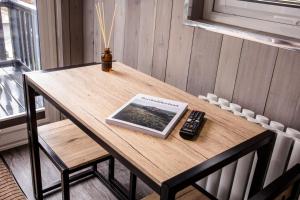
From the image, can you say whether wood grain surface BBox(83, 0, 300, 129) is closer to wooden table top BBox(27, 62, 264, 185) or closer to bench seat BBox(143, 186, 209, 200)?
wooden table top BBox(27, 62, 264, 185)

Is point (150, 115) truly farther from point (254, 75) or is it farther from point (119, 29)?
point (119, 29)

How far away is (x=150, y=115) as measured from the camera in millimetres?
1188

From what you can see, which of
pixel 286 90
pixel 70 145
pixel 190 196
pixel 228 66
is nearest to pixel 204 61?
pixel 228 66

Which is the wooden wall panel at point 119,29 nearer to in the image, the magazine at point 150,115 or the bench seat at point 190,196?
the magazine at point 150,115

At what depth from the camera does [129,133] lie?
43.1 inches

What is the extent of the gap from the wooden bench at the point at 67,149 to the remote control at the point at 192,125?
0.59 meters

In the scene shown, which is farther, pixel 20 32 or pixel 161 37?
pixel 20 32

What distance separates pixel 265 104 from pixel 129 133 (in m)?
0.64

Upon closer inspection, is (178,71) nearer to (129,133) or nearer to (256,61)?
(256,61)

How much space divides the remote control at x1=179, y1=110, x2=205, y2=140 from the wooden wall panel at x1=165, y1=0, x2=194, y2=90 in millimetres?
526

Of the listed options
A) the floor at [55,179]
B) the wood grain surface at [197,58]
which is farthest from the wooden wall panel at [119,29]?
the floor at [55,179]

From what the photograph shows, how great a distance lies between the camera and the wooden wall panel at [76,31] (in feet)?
7.89

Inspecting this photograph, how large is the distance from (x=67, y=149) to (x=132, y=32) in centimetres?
84

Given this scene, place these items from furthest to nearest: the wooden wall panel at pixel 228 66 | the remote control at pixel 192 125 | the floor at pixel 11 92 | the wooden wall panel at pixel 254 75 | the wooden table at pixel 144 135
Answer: the floor at pixel 11 92 → the wooden wall panel at pixel 228 66 → the wooden wall panel at pixel 254 75 → the remote control at pixel 192 125 → the wooden table at pixel 144 135
